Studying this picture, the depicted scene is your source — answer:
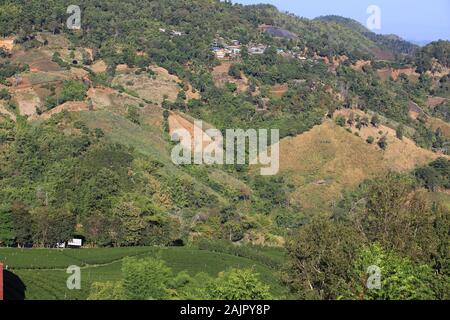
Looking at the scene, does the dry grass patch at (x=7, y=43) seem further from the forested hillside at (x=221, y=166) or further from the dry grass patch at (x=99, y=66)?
the dry grass patch at (x=99, y=66)

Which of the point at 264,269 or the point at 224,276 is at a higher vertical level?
the point at 224,276

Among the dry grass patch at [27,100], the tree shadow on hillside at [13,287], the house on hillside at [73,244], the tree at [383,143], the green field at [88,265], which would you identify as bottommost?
the house on hillside at [73,244]

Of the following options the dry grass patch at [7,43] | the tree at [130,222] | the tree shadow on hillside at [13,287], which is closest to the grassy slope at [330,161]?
the tree at [130,222]

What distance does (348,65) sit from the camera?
472 ft

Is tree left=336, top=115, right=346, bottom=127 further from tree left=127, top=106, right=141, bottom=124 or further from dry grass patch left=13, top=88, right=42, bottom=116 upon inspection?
dry grass patch left=13, top=88, right=42, bottom=116

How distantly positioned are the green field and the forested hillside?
32.9 inches

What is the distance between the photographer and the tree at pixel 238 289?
111 ft

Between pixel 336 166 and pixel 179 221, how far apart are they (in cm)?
3291

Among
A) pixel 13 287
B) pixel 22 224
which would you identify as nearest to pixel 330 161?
pixel 22 224

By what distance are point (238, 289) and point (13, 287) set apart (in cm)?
1698

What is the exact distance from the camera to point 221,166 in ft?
331

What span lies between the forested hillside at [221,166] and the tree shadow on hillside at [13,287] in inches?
177

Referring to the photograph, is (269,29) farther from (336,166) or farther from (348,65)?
(336,166)

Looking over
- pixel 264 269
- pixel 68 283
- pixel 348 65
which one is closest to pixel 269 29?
pixel 348 65
